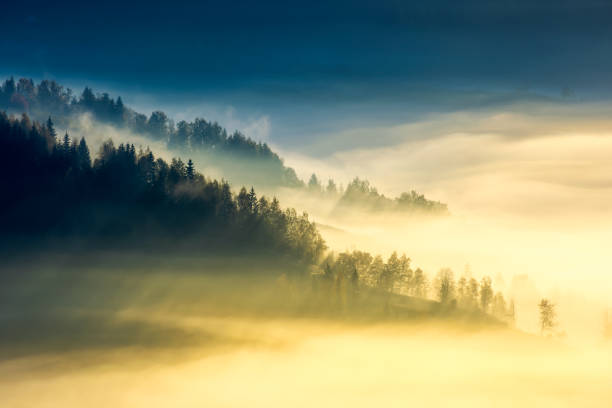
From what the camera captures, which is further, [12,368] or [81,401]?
[81,401]

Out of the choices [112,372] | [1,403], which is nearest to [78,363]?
[112,372]

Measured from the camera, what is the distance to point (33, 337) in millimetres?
199000

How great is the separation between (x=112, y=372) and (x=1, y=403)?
3785cm

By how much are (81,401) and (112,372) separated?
16103 mm

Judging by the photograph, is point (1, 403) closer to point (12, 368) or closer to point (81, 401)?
point (12, 368)

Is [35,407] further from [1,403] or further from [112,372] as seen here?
[112,372]

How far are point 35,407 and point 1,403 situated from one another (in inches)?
485

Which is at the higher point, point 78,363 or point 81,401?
point 78,363

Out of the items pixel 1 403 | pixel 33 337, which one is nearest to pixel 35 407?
pixel 1 403

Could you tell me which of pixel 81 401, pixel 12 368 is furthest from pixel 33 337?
pixel 81 401

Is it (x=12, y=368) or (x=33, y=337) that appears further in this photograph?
(x=33, y=337)

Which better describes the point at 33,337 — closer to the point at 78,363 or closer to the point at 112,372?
the point at 78,363

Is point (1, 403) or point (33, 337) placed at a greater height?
point (33, 337)

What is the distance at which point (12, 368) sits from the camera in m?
187
